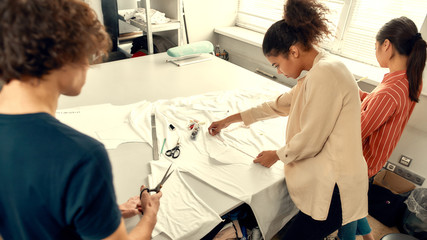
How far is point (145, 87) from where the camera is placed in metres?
1.89

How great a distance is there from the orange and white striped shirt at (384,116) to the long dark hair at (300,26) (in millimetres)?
415

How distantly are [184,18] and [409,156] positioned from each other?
2.30 meters

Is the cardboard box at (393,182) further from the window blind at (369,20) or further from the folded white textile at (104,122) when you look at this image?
the folded white textile at (104,122)

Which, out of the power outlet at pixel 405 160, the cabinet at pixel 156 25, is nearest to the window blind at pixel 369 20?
the power outlet at pixel 405 160

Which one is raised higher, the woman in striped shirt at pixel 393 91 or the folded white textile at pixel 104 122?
the woman in striped shirt at pixel 393 91

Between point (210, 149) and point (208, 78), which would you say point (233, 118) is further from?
point (208, 78)

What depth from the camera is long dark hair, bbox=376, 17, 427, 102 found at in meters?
1.19

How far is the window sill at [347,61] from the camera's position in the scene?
2.00 meters

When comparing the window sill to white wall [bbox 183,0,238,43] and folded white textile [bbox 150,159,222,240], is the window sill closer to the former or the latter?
white wall [bbox 183,0,238,43]

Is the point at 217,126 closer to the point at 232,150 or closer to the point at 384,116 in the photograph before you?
the point at 232,150

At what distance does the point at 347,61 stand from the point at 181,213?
2.01m

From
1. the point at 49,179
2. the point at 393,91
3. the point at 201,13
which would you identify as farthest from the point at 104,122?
the point at 201,13

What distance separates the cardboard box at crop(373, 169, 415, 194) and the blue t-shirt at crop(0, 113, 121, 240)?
211cm

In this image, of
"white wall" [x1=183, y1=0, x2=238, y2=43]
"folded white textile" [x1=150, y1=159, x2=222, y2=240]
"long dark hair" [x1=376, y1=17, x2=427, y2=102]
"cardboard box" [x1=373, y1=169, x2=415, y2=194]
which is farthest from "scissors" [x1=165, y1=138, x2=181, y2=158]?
"white wall" [x1=183, y1=0, x2=238, y2=43]
